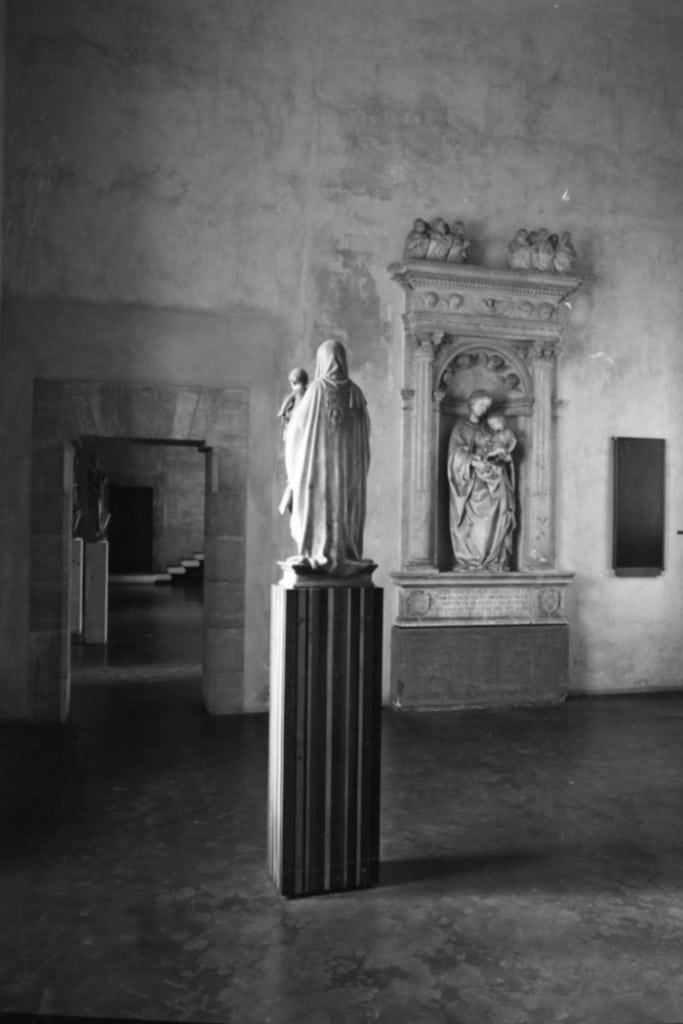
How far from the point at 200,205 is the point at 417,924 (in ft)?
19.1

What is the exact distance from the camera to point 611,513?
8461 mm

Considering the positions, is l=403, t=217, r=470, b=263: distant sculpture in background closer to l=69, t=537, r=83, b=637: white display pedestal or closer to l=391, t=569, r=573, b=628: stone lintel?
l=391, t=569, r=573, b=628: stone lintel

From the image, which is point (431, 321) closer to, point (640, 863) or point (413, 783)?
point (413, 783)

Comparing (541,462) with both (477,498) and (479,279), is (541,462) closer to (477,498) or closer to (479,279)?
(477,498)

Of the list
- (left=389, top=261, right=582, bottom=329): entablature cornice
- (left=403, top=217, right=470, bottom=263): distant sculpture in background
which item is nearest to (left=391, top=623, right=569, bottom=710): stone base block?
(left=389, top=261, right=582, bottom=329): entablature cornice

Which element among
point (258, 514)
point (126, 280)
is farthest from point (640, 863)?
point (126, 280)

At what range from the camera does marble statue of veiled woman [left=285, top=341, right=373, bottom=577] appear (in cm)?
407

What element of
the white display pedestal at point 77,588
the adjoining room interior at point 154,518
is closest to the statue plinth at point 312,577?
the white display pedestal at point 77,588

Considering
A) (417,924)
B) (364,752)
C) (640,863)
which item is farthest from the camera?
(640,863)

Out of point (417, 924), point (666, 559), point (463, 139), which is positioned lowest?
point (417, 924)

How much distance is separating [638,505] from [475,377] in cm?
196

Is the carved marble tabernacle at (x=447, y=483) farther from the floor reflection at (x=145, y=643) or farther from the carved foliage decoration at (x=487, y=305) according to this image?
the floor reflection at (x=145, y=643)

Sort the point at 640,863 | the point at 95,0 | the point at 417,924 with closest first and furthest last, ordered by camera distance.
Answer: the point at 417,924
the point at 640,863
the point at 95,0

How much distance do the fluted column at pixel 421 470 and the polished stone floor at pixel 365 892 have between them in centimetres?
174
